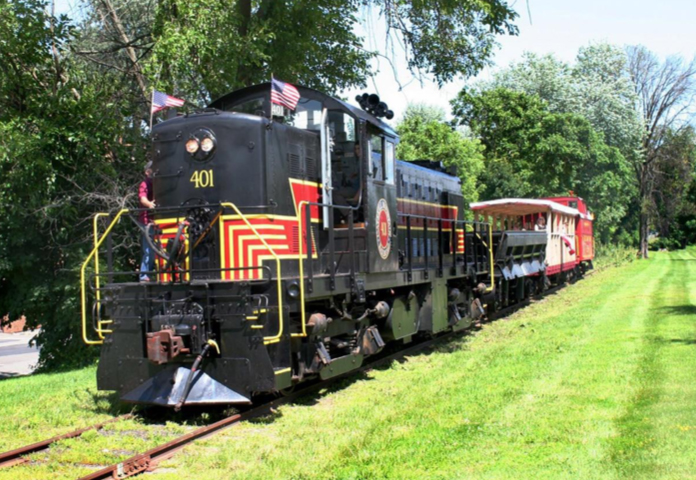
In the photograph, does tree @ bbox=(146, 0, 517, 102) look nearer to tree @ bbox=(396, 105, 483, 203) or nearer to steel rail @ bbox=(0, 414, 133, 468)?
steel rail @ bbox=(0, 414, 133, 468)

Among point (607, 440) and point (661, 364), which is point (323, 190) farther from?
point (661, 364)

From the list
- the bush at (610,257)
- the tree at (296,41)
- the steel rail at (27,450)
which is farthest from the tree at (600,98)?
the steel rail at (27,450)

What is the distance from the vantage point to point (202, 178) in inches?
312

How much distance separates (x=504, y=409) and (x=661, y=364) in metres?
3.51

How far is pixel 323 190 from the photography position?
28.5 ft

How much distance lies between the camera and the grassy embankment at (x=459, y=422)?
220 inches

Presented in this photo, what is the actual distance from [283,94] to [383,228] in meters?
2.58

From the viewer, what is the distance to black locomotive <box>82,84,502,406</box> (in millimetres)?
7172

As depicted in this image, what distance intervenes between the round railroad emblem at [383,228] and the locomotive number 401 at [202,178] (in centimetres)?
253

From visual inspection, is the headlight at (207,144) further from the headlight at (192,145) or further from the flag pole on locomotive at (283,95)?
the flag pole on locomotive at (283,95)

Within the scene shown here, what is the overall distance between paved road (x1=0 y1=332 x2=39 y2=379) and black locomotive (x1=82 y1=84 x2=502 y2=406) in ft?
53.2

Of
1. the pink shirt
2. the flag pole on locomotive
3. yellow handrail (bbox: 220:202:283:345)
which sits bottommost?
yellow handrail (bbox: 220:202:283:345)

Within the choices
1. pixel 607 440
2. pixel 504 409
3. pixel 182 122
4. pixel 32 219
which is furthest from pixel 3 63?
pixel 607 440

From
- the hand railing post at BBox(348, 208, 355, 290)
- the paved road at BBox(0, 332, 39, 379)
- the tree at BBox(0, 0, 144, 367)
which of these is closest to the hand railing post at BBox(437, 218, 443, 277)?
the hand railing post at BBox(348, 208, 355, 290)
